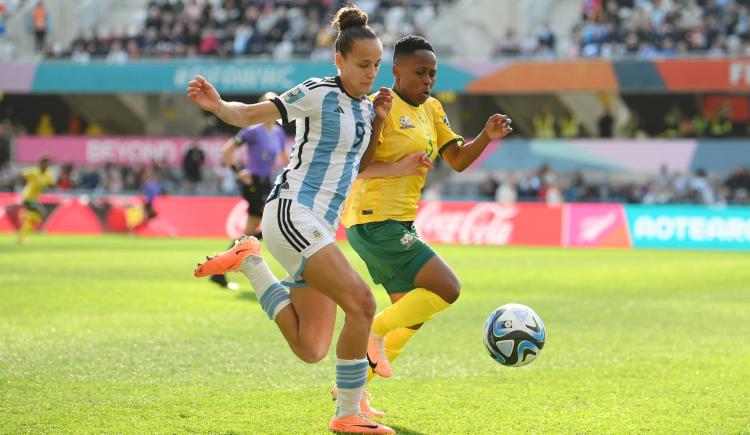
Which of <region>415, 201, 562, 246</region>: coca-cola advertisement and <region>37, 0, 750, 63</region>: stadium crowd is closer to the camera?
<region>415, 201, 562, 246</region>: coca-cola advertisement

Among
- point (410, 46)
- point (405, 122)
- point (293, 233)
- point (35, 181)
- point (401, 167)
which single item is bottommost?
point (35, 181)

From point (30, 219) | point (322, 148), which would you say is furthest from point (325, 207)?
point (30, 219)

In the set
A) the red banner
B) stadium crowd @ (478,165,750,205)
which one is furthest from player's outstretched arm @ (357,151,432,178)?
stadium crowd @ (478,165,750,205)

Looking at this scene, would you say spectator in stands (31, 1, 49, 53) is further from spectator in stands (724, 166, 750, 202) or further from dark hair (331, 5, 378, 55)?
dark hair (331, 5, 378, 55)

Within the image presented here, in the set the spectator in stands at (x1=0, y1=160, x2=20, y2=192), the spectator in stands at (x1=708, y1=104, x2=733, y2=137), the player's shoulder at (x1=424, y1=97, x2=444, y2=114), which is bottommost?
the spectator in stands at (x1=0, y1=160, x2=20, y2=192)

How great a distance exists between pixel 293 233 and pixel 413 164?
1.12 metres

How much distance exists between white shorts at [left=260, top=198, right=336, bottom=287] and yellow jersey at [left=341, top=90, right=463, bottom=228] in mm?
833

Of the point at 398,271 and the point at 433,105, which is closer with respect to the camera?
the point at 398,271

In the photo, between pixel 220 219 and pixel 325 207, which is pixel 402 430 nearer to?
pixel 325 207

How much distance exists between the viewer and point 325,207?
20.0ft

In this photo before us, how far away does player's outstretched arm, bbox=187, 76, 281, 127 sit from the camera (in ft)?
18.5

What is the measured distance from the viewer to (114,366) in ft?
26.2

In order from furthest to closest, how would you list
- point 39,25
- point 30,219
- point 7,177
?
point 39,25 → point 7,177 → point 30,219

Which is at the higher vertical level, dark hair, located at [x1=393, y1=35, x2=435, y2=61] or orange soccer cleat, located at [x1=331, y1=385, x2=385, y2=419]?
dark hair, located at [x1=393, y1=35, x2=435, y2=61]
